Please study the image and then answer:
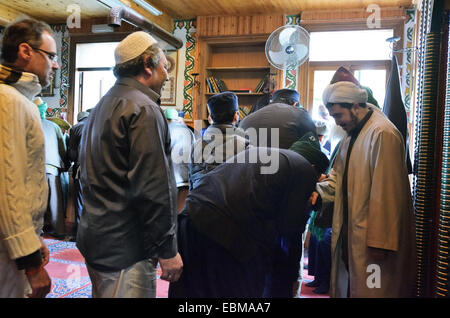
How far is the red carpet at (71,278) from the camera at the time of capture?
3024 mm

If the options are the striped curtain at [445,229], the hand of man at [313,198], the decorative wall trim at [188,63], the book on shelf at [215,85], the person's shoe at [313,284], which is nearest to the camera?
the striped curtain at [445,229]

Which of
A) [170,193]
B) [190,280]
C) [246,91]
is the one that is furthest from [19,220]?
[246,91]

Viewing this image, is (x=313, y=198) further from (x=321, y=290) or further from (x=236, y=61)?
(x=236, y=61)

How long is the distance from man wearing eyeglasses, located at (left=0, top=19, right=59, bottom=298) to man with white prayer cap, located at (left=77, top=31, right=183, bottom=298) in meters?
0.17

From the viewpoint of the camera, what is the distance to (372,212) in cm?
188

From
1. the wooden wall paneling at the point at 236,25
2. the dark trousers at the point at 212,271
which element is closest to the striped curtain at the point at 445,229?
the dark trousers at the point at 212,271

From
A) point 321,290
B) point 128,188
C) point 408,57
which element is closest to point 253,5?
point 408,57

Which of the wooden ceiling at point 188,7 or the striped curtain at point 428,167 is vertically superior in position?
the wooden ceiling at point 188,7

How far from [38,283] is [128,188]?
1.43 ft

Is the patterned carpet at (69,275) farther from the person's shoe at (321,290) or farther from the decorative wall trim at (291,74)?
the decorative wall trim at (291,74)

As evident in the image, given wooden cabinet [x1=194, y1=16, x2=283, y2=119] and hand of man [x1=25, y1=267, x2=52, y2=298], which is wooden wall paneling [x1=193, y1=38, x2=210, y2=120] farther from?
hand of man [x1=25, y1=267, x2=52, y2=298]

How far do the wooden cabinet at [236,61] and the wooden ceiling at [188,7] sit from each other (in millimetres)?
237

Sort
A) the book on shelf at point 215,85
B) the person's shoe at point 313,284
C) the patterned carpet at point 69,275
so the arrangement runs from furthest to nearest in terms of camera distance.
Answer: the book on shelf at point 215,85, the person's shoe at point 313,284, the patterned carpet at point 69,275

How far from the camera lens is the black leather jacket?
1.37 meters
